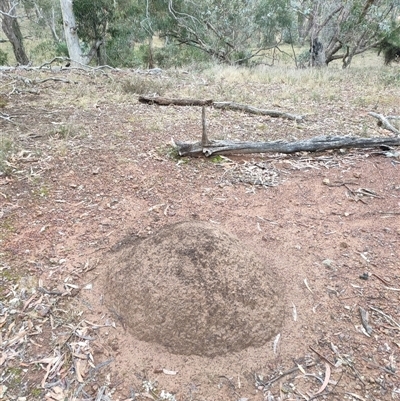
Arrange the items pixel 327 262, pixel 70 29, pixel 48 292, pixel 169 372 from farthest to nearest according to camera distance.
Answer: pixel 70 29 → pixel 327 262 → pixel 48 292 → pixel 169 372

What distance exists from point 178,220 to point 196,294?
1.01m

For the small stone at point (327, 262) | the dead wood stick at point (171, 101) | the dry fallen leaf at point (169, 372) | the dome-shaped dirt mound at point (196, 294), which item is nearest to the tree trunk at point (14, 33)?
the dead wood stick at point (171, 101)

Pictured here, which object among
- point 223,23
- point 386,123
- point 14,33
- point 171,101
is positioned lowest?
point 386,123

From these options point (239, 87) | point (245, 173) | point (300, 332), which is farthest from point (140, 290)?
point (239, 87)

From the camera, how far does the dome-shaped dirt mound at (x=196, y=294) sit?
1980mm

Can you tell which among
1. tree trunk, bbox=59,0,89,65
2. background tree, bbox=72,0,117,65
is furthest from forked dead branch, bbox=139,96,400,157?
background tree, bbox=72,0,117,65

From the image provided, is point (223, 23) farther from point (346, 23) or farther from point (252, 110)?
point (252, 110)

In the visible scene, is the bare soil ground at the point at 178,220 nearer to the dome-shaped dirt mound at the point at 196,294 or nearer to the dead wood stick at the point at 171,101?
the dome-shaped dirt mound at the point at 196,294

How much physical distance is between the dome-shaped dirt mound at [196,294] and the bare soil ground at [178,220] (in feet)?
0.22

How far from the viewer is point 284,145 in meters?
4.12

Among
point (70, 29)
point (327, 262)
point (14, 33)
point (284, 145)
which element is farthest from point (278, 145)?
point (14, 33)

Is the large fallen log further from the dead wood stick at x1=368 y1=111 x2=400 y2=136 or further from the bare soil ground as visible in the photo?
the dead wood stick at x1=368 y1=111 x2=400 y2=136

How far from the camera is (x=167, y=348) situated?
195 centimetres

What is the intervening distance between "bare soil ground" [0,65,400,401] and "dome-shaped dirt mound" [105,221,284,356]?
7 centimetres
